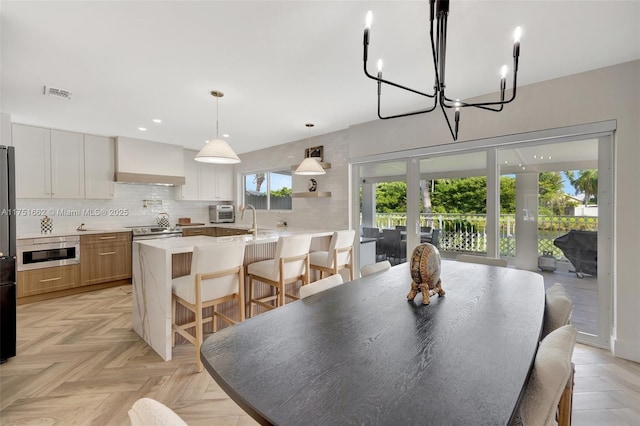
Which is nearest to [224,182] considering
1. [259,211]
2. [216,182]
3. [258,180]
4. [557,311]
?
[216,182]

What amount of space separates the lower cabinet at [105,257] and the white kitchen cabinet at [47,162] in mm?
821

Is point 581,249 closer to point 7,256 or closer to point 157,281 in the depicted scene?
point 157,281

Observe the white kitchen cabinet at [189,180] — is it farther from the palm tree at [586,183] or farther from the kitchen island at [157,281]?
the palm tree at [586,183]

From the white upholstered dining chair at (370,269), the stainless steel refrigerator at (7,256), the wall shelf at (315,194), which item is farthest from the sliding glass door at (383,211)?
the stainless steel refrigerator at (7,256)

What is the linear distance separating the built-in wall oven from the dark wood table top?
4.37 metres

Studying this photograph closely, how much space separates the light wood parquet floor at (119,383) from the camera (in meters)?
1.81

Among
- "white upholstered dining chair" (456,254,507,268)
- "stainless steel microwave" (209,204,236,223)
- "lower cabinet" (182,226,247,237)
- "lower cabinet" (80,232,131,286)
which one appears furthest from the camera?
"stainless steel microwave" (209,204,236,223)

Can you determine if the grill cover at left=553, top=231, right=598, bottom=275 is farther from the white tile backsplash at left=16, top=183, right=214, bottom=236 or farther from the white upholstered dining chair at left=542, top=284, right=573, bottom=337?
the white tile backsplash at left=16, top=183, right=214, bottom=236

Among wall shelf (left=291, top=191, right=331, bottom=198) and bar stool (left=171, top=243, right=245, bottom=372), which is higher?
wall shelf (left=291, top=191, right=331, bottom=198)

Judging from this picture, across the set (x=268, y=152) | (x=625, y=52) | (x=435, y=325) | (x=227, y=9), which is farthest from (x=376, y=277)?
(x=268, y=152)

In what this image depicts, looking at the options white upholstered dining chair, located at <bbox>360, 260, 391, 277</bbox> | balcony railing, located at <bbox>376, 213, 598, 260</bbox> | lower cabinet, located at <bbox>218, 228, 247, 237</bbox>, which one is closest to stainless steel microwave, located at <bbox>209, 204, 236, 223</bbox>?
lower cabinet, located at <bbox>218, 228, 247, 237</bbox>

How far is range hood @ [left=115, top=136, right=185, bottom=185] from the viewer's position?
480cm

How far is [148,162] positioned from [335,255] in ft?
13.0

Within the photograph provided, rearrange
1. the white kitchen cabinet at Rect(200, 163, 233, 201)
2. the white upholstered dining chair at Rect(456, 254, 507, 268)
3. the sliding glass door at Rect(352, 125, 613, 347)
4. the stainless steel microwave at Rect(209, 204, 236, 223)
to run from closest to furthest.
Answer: the white upholstered dining chair at Rect(456, 254, 507, 268) → the sliding glass door at Rect(352, 125, 613, 347) → the white kitchen cabinet at Rect(200, 163, 233, 201) → the stainless steel microwave at Rect(209, 204, 236, 223)
